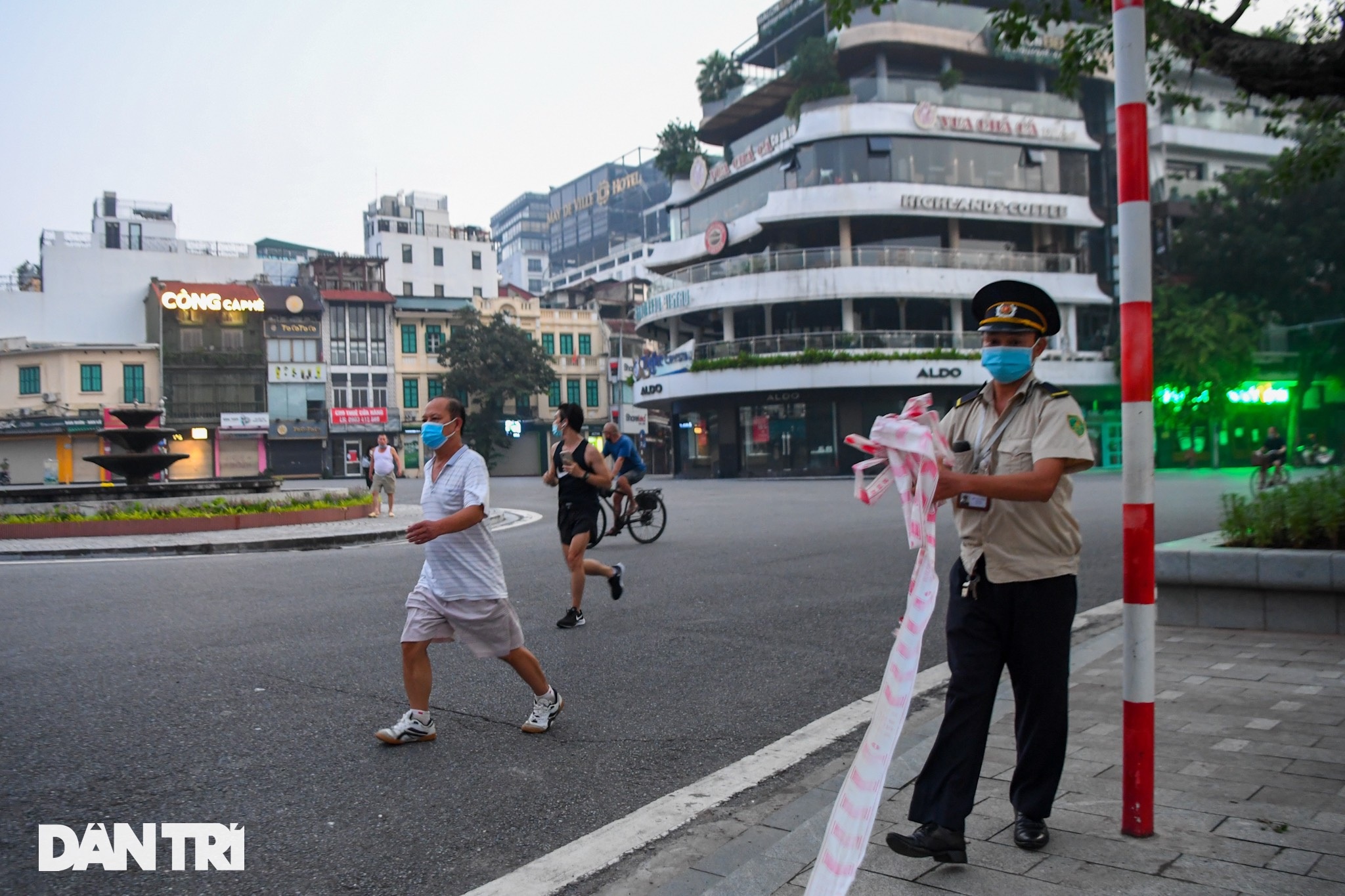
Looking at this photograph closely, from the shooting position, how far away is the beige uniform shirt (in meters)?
3.13

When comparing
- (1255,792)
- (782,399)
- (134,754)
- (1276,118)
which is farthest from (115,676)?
(782,399)

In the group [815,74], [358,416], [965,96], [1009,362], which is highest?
[815,74]

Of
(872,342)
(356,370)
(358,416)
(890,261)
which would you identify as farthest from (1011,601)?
(356,370)

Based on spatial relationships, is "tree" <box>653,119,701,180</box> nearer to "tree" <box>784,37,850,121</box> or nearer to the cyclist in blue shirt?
"tree" <box>784,37,850,121</box>

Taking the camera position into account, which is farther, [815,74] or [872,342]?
[815,74]

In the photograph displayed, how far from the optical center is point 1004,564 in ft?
10.6

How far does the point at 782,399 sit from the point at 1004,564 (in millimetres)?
41185

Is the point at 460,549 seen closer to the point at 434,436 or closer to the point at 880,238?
the point at 434,436

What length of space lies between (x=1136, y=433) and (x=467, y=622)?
321 cm

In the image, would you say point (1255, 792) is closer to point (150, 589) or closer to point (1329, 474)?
point (1329, 474)

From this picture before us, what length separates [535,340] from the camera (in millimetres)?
62688

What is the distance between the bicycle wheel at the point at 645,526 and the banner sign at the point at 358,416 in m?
50.2

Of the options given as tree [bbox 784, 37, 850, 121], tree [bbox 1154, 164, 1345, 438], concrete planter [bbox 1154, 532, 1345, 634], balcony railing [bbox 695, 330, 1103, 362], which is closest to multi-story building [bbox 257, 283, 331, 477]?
balcony railing [bbox 695, 330, 1103, 362]

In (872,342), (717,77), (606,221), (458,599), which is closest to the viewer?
(458,599)
